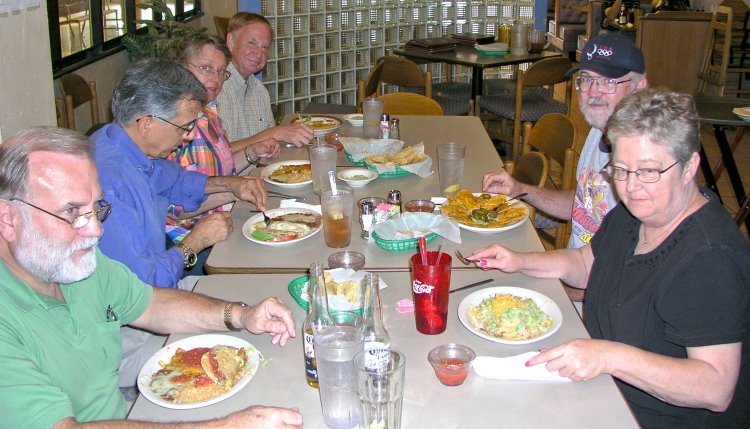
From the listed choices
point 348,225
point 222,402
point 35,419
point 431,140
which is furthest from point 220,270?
point 431,140

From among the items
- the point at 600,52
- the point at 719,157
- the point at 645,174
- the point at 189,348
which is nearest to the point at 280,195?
the point at 189,348

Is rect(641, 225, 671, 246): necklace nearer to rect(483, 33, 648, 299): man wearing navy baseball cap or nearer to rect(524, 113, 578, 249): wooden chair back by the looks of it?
rect(483, 33, 648, 299): man wearing navy baseball cap

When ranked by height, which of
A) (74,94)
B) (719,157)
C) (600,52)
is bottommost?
(719,157)

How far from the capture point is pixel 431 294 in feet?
5.43

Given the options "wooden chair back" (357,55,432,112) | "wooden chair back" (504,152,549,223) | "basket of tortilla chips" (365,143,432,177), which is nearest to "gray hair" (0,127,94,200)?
"basket of tortilla chips" (365,143,432,177)

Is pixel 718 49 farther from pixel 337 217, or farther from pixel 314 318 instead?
pixel 314 318

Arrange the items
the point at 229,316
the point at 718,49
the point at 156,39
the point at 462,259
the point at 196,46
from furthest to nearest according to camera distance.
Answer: the point at 718,49 → the point at 156,39 → the point at 196,46 → the point at 462,259 → the point at 229,316

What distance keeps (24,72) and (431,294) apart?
1698 millimetres

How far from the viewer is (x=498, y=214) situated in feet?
7.87

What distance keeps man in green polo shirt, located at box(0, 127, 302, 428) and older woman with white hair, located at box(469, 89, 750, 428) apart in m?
0.75

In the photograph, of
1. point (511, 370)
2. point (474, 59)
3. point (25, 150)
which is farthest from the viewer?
point (474, 59)

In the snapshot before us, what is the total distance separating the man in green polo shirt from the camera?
1.29 m

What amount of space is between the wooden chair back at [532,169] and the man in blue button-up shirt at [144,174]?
1.24 meters

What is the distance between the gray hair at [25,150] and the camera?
1.38 m
